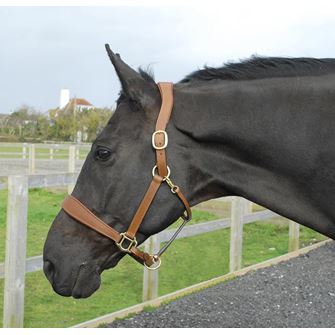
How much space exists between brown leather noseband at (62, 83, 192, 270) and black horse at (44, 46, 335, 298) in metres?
0.03

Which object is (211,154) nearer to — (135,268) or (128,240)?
(128,240)

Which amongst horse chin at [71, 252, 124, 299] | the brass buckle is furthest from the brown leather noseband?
horse chin at [71, 252, 124, 299]

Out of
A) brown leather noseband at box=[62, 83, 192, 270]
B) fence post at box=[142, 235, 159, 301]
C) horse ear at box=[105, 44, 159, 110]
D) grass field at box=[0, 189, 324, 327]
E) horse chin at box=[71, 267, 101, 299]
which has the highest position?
horse ear at box=[105, 44, 159, 110]

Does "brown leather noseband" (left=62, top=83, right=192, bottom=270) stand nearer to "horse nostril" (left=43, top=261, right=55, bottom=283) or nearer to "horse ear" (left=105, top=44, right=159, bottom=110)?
"horse ear" (left=105, top=44, right=159, bottom=110)

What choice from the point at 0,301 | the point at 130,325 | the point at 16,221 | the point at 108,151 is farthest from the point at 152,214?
the point at 0,301

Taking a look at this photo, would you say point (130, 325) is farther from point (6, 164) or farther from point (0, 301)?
point (6, 164)

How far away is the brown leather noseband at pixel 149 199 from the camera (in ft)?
6.81

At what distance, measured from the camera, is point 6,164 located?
17.3 meters

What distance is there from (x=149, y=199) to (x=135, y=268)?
3.99 m

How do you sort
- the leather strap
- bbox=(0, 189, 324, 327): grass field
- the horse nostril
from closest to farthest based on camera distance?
1. the leather strap
2. the horse nostril
3. bbox=(0, 189, 324, 327): grass field

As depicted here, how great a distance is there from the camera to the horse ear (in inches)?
82.0

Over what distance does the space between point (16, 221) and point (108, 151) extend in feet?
6.48

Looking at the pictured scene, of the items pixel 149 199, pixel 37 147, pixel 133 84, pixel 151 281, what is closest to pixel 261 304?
pixel 151 281

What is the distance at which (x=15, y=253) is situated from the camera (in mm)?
3783
